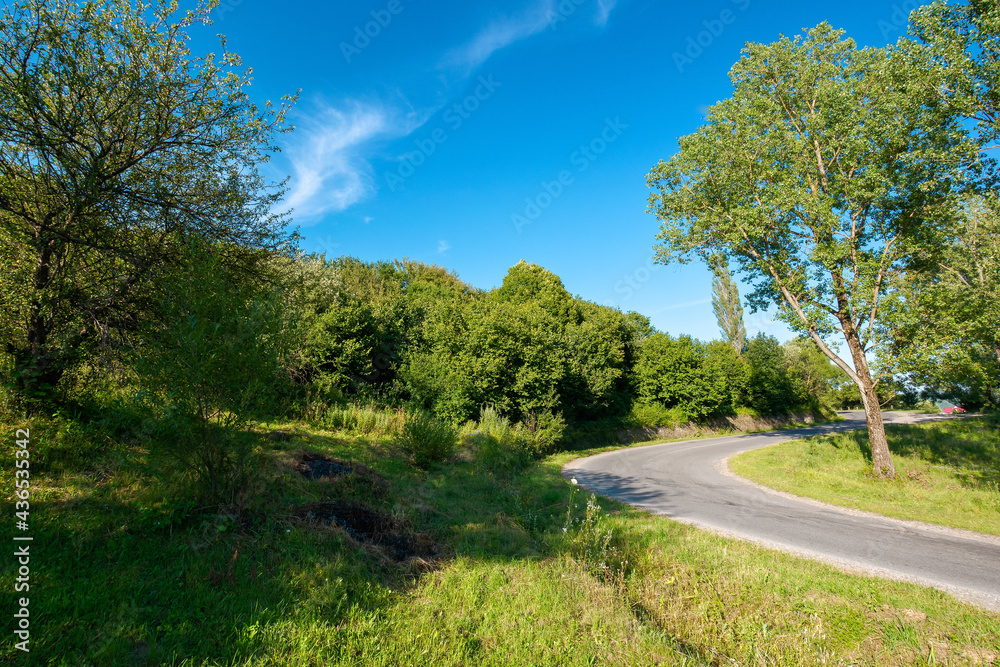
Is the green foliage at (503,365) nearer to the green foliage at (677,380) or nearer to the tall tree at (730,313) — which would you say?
the green foliage at (677,380)

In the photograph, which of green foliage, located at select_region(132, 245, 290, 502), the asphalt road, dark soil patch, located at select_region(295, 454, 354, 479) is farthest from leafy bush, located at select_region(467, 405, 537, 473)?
green foliage, located at select_region(132, 245, 290, 502)

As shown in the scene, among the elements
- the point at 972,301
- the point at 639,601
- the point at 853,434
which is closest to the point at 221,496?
the point at 639,601

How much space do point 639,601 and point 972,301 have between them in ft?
47.6

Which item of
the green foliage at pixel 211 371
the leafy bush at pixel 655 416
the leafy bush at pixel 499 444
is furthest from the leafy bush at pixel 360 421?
the leafy bush at pixel 655 416

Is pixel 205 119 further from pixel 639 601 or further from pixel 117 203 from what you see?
pixel 639 601

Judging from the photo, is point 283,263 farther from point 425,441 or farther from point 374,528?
point 374,528

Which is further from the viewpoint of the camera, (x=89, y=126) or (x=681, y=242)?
(x=681, y=242)

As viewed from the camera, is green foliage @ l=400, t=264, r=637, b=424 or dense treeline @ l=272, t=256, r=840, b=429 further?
green foliage @ l=400, t=264, r=637, b=424

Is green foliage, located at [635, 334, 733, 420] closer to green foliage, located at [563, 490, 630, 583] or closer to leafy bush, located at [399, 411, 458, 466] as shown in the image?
leafy bush, located at [399, 411, 458, 466]

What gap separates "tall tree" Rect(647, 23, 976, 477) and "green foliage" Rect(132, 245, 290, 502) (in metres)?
14.5

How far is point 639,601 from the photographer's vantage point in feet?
16.7

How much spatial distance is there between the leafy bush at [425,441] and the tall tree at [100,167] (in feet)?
20.7

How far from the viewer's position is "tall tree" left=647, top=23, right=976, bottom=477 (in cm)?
1185

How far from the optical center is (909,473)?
12000 mm
